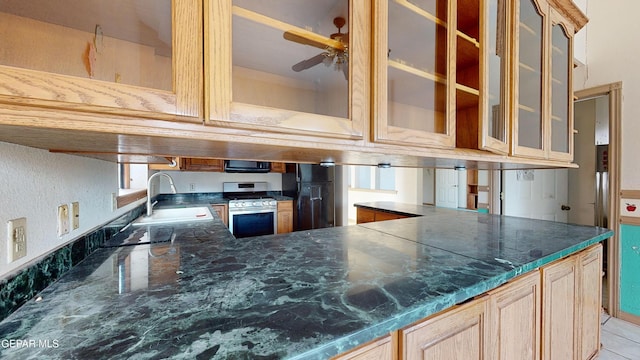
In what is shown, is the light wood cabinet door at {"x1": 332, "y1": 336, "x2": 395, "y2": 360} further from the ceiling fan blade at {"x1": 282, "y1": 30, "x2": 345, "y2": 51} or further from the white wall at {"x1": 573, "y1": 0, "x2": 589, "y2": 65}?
the white wall at {"x1": 573, "y1": 0, "x2": 589, "y2": 65}

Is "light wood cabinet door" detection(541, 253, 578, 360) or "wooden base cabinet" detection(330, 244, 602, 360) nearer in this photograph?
"wooden base cabinet" detection(330, 244, 602, 360)

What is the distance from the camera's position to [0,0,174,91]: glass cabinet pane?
0.50 m

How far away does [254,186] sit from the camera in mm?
4238

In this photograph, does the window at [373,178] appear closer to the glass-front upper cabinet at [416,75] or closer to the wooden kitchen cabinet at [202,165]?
the wooden kitchen cabinet at [202,165]

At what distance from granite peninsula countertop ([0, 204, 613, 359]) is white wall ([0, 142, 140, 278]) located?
126mm

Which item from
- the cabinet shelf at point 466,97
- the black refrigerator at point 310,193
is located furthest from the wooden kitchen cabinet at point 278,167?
the cabinet shelf at point 466,97

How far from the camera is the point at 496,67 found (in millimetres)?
1313

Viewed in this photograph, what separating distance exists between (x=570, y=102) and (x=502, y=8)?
110cm

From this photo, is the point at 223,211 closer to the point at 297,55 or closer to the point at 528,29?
the point at 297,55

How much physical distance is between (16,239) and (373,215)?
8.76ft

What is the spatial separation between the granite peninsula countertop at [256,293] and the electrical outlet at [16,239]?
0.43ft

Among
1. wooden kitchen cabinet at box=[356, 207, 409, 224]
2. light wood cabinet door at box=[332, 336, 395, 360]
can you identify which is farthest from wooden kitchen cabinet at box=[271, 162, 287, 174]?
light wood cabinet door at box=[332, 336, 395, 360]

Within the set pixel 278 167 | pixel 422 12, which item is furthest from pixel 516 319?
pixel 278 167

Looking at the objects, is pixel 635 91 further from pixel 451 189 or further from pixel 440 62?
pixel 440 62
